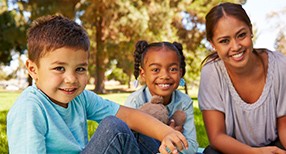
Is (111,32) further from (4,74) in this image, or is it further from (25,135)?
(4,74)

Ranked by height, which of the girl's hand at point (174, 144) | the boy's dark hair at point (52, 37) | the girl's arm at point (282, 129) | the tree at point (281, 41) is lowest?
the girl's arm at point (282, 129)

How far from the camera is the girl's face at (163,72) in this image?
2.54 metres

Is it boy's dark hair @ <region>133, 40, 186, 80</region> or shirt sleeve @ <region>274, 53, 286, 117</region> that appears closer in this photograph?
shirt sleeve @ <region>274, 53, 286, 117</region>

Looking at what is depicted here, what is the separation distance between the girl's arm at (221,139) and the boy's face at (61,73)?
1.03m

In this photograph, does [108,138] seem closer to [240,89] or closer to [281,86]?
[240,89]

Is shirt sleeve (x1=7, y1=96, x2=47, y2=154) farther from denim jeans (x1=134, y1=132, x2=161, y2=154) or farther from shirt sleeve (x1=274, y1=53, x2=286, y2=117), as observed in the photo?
shirt sleeve (x1=274, y1=53, x2=286, y2=117)

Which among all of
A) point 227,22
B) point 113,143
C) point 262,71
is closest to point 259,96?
point 262,71

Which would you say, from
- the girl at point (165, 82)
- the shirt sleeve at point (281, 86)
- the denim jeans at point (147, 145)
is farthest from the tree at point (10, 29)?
the shirt sleeve at point (281, 86)

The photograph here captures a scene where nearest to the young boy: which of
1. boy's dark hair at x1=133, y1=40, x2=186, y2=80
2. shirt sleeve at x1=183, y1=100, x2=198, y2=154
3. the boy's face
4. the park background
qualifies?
the boy's face

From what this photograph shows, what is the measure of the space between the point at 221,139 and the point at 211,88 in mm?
311

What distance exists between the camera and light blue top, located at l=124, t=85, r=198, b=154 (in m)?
2.50

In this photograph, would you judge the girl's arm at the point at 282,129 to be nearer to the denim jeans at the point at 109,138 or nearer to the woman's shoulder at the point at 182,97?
the woman's shoulder at the point at 182,97

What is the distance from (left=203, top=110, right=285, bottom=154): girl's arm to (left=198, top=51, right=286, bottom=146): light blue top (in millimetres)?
36

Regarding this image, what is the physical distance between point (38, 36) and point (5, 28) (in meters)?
16.6
